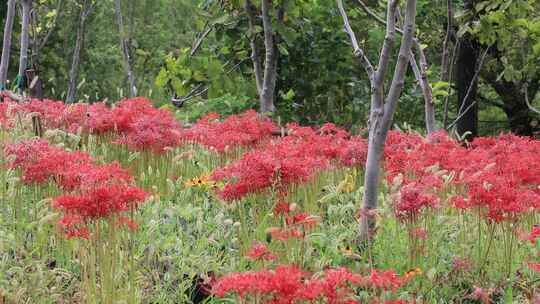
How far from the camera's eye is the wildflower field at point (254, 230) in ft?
10.7

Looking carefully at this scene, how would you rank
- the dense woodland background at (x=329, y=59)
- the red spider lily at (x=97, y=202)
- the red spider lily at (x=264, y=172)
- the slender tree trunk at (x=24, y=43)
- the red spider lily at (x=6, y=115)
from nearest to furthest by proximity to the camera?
the red spider lily at (x=97, y=202) < the red spider lily at (x=264, y=172) < the red spider lily at (x=6, y=115) < the slender tree trunk at (x=24, y=43) < the dense woodland background at (x=329, y=59)

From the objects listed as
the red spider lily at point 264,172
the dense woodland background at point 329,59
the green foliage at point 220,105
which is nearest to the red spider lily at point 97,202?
the red spider lily at point 264,172

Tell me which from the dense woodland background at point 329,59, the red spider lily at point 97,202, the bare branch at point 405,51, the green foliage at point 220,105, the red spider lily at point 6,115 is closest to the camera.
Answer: the red spider lily at point 97,202

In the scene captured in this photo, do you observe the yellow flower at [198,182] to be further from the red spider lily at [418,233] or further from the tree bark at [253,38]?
the tree bark at [253,38]

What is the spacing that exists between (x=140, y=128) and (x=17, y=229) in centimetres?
131

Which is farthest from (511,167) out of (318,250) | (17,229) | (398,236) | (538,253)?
(17,229)

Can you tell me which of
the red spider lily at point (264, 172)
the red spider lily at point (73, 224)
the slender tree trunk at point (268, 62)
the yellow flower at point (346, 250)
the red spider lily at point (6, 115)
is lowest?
the yellow flower at point (346, 250)

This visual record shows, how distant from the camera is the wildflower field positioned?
3264 mm

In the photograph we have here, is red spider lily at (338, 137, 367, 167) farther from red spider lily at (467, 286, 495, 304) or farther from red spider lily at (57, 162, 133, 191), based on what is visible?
red spider lily at (57, 162, 133, 191)

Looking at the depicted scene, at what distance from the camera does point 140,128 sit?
512 cm

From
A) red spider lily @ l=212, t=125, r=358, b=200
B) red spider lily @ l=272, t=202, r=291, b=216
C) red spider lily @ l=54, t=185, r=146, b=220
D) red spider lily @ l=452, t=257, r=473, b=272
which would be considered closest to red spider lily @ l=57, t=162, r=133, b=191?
red spider lily @ l=54, t=185, r=146, b=220

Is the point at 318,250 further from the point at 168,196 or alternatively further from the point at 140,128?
the point at 140,128

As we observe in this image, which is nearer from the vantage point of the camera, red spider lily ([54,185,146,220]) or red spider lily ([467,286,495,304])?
red spider lily ([54,185,146,220])

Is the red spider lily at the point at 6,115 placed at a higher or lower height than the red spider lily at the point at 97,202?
higher
